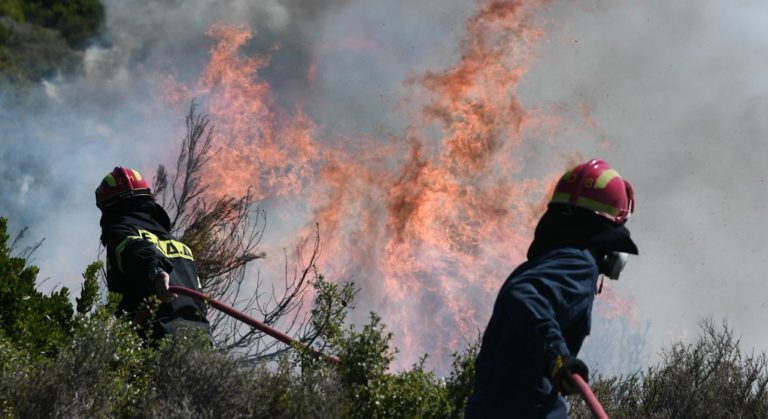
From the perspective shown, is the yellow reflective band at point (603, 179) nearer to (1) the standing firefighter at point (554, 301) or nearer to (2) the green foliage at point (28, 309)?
(1) the standing firefighter at point (554, 301)

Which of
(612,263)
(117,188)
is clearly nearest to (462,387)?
(612,263)

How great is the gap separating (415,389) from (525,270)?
3.49ft

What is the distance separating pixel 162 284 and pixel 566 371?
2868 mm

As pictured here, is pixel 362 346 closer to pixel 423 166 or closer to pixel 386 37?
pixel 423 166

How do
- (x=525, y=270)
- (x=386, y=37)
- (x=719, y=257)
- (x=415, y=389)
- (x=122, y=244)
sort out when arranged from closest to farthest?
1. (x=525, y=270)
2. (x=415, y=389)
3. (x=122, y=244)
4. (x=386, y=37)
5. (x=719, y=257)

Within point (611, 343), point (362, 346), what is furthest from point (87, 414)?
point (611, 343)

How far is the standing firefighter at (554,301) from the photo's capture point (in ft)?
11.7

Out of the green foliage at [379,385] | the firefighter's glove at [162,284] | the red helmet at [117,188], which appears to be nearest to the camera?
the green foliage at [379,385]

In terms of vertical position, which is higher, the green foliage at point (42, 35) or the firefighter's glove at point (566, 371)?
the green foliage at point (42, 35)

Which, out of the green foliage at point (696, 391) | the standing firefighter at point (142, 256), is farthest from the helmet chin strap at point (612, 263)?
the standing firefighter at point (142, 256)

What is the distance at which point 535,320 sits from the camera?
11.7ft

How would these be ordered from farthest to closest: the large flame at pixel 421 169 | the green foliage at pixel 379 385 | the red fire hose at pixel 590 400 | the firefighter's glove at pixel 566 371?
1. the large flame at pixel 421 169
2. the green foliage at pixel 379 385
3. the firefighter's glove at pixel 566 371
4. the red fire hose at pixel 590 400

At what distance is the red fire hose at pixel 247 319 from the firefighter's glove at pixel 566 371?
1.48 metres

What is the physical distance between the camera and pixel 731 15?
20.5 metres
